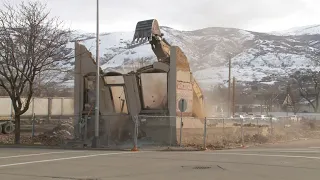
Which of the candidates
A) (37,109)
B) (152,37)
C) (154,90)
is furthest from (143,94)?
(37,109)

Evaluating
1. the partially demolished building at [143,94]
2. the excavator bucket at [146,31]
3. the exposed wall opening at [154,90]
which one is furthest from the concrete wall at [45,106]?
the exposed wall opening at [154,90]

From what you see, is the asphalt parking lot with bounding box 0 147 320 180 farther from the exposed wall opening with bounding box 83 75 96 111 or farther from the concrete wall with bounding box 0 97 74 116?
the concrete wall with bounding box 0 97 74 116

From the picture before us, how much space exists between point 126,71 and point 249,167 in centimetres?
A: 1647

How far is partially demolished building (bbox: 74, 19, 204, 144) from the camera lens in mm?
26734

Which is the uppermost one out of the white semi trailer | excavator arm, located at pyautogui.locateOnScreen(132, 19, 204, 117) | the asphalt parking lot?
excavator arm, located at pyautogui.locateOnScreen(132, 19, 204, 117)

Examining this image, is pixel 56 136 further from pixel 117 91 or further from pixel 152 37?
pixel 152 37

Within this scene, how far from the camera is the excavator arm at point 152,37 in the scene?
1151 inches

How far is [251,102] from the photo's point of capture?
117812 mm

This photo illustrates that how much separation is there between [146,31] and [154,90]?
154 inches

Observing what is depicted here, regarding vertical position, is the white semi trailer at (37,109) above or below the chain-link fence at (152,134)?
above

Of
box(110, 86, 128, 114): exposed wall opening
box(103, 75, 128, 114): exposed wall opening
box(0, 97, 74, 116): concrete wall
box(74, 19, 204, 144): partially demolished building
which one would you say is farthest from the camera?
box(0, 97, 74, 116): concrete wall

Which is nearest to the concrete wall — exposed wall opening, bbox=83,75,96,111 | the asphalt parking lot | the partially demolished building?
the partially demolished building

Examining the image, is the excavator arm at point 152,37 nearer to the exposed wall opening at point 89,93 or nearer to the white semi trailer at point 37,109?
the exposed wall opening at point 89,93

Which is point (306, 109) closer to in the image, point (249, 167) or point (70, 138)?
point (70, 138)
